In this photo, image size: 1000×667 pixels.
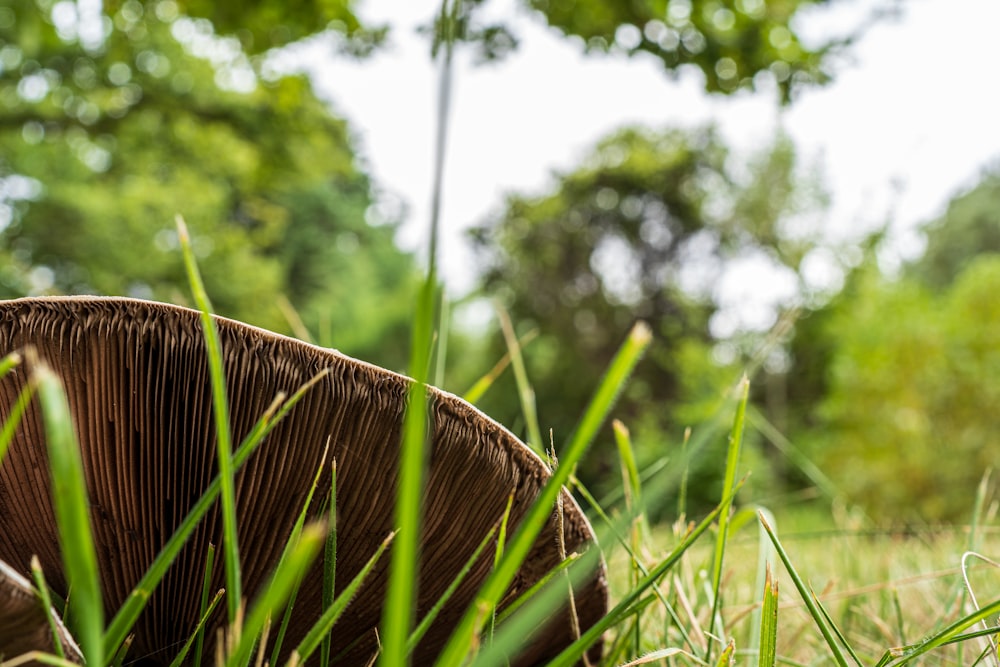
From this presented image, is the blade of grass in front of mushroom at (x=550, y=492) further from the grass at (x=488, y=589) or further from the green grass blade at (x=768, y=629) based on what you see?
the green grass blade at (x=768, y=629)

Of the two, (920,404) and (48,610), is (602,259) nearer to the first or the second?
(920,404)

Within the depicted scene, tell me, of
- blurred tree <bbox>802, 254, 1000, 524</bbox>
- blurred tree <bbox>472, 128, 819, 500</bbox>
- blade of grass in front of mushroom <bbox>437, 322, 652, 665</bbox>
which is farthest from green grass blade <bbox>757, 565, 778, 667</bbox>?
blurred tree <bbox>472, 128, 819, 500</bbox>

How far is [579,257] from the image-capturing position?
34.5 ft

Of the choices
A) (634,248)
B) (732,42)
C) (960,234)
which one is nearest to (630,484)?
(732,42)

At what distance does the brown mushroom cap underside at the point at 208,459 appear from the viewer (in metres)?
0.47

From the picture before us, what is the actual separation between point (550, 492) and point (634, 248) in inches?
405

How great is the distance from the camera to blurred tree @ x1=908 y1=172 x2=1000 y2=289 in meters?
16.9

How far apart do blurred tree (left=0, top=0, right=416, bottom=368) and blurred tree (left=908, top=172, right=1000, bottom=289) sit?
41.3 feet

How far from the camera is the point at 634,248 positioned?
10352 mm

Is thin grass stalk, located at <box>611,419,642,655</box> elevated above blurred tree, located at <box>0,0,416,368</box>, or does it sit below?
above

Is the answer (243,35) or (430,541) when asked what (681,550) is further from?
(243,35)

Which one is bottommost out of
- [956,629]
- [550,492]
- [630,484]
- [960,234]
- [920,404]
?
[960,234]

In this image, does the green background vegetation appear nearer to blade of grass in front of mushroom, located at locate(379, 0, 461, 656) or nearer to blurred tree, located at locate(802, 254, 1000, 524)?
blurred tree, located at locate(802, 254, 1000, 524)

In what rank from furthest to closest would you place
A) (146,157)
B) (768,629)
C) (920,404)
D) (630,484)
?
(146,157), (920,404), (630,484), (768,629)
